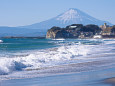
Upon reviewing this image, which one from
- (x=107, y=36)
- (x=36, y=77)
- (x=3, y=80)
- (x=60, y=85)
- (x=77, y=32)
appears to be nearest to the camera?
(x=60, y=85)

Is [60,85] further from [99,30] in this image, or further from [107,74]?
[99,30]

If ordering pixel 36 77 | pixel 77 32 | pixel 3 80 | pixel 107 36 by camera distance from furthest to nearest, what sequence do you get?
pixel 77 32
pixel 107 36
pixel 36 77
pixel 3 80

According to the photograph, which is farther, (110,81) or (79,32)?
(79,32)

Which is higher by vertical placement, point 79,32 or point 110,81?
point 79,32

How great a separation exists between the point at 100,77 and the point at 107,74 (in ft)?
3.02

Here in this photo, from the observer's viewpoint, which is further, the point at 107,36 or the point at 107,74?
the point at 107,36

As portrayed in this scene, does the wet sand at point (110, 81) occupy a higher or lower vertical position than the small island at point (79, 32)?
lower

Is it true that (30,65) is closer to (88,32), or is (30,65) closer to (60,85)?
(60,85)

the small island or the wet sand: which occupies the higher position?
the small island

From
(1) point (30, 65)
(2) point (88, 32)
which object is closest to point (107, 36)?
(2) point (88, 32)

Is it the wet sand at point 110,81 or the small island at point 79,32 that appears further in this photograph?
the small island at point 79,32

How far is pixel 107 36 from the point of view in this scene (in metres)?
130

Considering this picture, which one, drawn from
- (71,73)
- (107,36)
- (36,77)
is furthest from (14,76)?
(107,36)

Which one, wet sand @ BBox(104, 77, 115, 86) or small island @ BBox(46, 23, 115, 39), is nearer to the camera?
wet sand @ BBox(104, 77, 115, 86)
